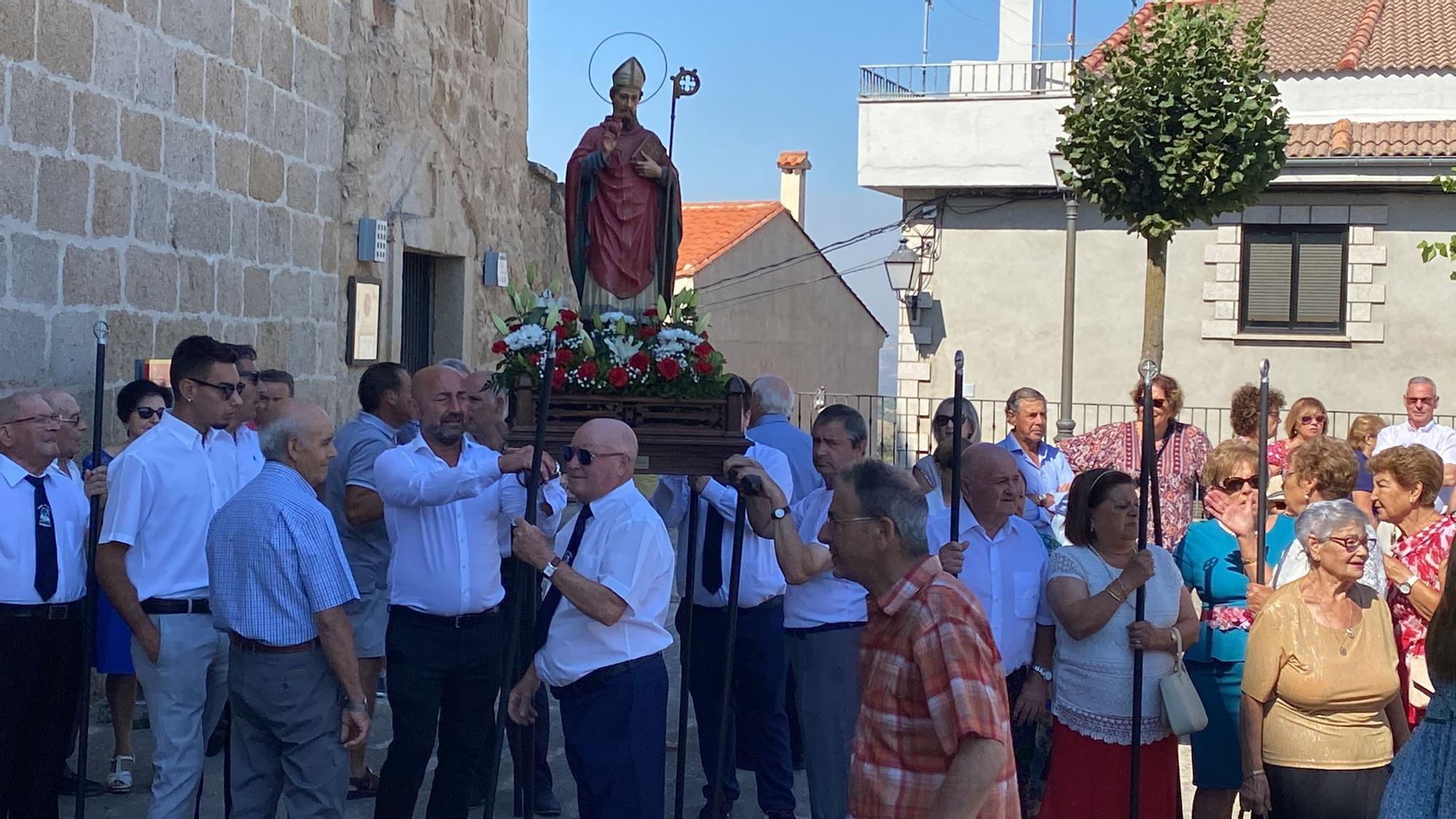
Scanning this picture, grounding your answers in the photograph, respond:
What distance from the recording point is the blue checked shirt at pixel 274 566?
14.5ft

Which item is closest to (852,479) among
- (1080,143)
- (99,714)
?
(99,714)

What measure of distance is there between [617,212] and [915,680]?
10.0ft

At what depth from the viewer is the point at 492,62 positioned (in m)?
11.3

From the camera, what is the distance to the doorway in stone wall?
10508mm

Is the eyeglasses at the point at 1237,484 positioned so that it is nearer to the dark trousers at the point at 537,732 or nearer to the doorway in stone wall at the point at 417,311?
the dark trousers at the point at 537,732

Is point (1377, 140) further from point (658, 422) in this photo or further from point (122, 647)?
point (122, 647)

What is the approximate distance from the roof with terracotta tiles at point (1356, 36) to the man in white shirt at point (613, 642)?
47.2 ft

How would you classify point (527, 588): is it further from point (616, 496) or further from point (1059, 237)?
point (1059, 237)

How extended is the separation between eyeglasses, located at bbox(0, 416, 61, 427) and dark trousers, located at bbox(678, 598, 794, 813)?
246 centimetres

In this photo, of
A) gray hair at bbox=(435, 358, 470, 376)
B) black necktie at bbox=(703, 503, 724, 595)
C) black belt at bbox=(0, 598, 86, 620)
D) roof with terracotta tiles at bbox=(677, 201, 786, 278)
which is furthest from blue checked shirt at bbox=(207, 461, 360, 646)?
roof with terracotta tiles at bbox=(677, 201, 786, 278)

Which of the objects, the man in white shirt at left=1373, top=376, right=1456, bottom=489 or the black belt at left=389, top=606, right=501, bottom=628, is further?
the man in white shirt at left=1373, top=376, right=1456, bottom=489

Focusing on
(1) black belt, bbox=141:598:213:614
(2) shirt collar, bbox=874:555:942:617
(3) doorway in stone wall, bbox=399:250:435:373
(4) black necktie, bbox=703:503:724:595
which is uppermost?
(3) doorway in stone wall, bbox=399:250:435:373

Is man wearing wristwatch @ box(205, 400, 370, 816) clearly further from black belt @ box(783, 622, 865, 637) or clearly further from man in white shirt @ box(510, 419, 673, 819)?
black belt @ box(783, 622, 865, 637)

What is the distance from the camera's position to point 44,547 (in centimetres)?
485
